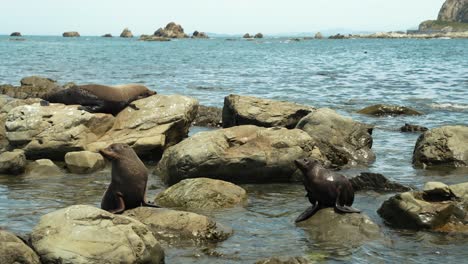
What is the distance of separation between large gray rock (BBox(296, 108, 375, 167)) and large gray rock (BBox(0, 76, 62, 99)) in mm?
15099

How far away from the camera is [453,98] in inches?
1073

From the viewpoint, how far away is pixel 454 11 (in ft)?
617

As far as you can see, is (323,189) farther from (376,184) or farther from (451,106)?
(451,106)

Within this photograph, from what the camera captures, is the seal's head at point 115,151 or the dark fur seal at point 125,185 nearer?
the dark fur seal at point 125,185

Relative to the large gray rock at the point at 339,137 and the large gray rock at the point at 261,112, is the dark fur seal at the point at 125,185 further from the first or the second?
the large gray rock at the point at 261,112

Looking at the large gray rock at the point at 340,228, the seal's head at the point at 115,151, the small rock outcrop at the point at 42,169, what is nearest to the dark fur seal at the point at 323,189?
the large gray rock at the point at 340,228

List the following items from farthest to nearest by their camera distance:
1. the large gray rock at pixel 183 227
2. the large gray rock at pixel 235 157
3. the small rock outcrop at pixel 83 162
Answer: the small rock outcrop at pixel 83 162, the large gray rock at pixel 235 157, the large gray rock at pixel 183 227

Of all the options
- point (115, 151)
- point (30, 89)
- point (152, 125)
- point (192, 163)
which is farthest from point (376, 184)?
point (30, 89)

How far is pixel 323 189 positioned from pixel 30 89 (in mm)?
21206

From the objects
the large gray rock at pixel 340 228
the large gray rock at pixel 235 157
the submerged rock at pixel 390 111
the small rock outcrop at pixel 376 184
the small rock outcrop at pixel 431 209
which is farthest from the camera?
the submerged rock at pixel 390 111

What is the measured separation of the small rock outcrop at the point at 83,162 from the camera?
13750mm

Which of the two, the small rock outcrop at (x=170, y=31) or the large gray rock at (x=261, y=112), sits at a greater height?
the large gray rock at (x=261, y=112)

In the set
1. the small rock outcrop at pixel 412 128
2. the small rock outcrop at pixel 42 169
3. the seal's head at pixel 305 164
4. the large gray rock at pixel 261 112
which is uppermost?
the seal's head at pixel 305 164

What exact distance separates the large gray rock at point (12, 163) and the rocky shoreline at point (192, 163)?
0.9 inches
